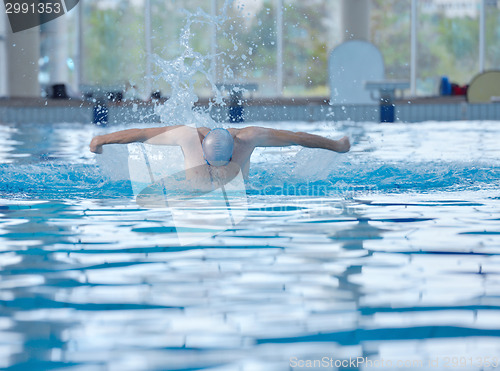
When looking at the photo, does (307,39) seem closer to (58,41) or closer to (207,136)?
(58,41)

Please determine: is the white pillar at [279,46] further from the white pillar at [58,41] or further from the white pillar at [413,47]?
the white pillar at [58,41]

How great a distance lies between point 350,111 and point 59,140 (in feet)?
14.3

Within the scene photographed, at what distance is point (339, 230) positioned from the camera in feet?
11.6

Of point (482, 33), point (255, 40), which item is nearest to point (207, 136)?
point (255, 40)

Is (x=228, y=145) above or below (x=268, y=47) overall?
below

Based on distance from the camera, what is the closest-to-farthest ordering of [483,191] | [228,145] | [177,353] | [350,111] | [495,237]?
[177,353] < [495,237] < [228,145] < [483,191] < [350,111]

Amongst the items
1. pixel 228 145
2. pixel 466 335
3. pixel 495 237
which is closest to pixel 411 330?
pixel 466 335

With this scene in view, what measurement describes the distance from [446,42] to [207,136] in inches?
449

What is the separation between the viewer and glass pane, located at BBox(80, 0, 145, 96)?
1480 cm

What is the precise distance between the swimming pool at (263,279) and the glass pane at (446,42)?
9951 millimetres

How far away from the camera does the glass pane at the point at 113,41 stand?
14.8m

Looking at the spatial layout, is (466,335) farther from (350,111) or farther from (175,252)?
(350,111)

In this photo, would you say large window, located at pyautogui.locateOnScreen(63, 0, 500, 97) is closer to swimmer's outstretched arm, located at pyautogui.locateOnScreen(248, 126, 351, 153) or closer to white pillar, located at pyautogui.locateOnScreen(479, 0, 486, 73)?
white pillar, located at pyautogui.locateOnScreen(479, 0, 486, 73)

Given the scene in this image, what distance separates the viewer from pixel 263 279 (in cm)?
269
